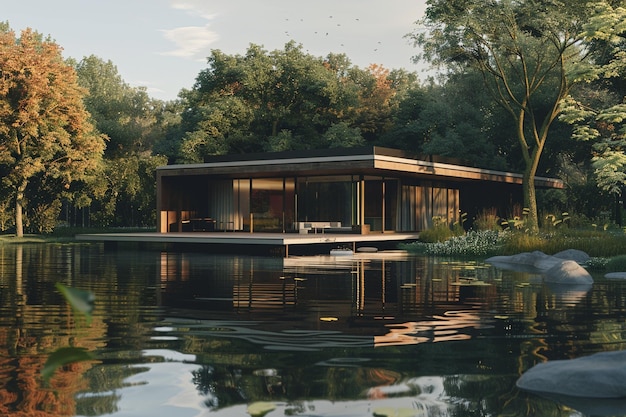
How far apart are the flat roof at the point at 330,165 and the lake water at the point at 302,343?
1080cm

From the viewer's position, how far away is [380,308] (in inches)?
348

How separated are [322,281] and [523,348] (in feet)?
21.1

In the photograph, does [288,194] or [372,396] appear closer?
[372,396]

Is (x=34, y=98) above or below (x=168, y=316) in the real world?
above

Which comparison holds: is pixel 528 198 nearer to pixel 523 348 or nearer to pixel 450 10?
pixel 450 10

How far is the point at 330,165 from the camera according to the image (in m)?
23.8

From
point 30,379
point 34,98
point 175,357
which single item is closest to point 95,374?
point 30,379

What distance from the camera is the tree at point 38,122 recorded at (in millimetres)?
32812

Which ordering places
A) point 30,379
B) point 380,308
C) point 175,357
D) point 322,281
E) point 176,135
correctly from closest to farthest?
point 30,379
point 175,357
point 380,308
point 322,281
point 176,135

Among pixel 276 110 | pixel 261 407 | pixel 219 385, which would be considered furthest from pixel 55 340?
pixel 276 110

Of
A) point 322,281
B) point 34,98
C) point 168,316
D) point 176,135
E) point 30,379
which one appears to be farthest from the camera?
point 176,135

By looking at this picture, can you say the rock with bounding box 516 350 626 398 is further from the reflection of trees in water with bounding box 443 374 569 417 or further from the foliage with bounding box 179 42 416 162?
the foliage with bounding box 179 42 416 162

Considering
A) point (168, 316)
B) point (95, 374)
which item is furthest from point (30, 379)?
point (168, 316)

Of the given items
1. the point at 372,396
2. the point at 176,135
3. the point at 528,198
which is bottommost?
the point at 372,396
